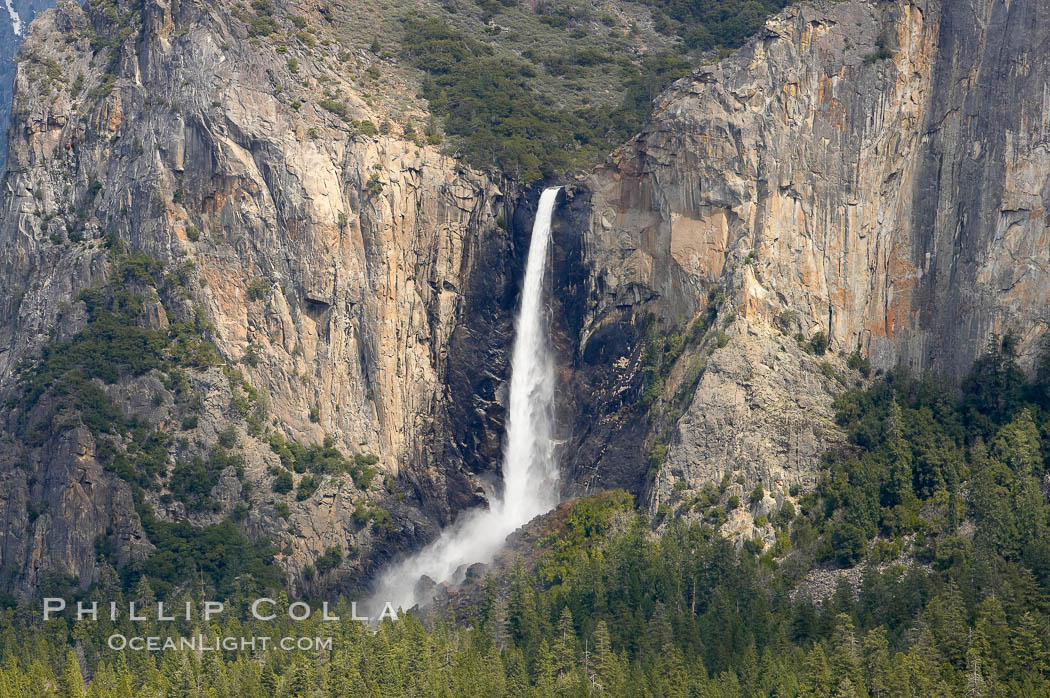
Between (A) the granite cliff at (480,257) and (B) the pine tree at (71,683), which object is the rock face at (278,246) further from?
(B) the pine tree at (71,683)

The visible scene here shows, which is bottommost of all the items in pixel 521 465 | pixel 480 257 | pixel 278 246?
pixel 521 465

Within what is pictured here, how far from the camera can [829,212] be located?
524 feet

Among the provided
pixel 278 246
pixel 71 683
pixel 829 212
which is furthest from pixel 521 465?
pixel 71 683

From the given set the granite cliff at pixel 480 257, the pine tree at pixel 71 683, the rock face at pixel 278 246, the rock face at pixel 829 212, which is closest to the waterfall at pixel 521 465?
the granite cliff at pixel 480 257

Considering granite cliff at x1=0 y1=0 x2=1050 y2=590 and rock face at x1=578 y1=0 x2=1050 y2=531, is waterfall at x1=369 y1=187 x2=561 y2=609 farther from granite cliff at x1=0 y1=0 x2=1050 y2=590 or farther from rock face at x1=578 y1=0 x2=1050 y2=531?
rock face at x1=578 y1=0 x2=1050 y2=531

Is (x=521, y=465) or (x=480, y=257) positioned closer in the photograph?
(x=521, y=465)

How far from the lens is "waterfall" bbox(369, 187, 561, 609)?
164m

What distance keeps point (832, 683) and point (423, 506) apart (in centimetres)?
4933

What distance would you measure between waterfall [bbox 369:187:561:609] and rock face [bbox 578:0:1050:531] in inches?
221

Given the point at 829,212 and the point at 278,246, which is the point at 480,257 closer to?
the point at 278,246

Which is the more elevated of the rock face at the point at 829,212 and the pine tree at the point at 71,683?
the rock face at the point at 829,212

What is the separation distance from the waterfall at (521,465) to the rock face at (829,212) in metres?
5.61

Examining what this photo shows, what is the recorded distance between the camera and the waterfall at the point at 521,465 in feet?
539

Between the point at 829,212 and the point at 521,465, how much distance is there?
30.8 metres
